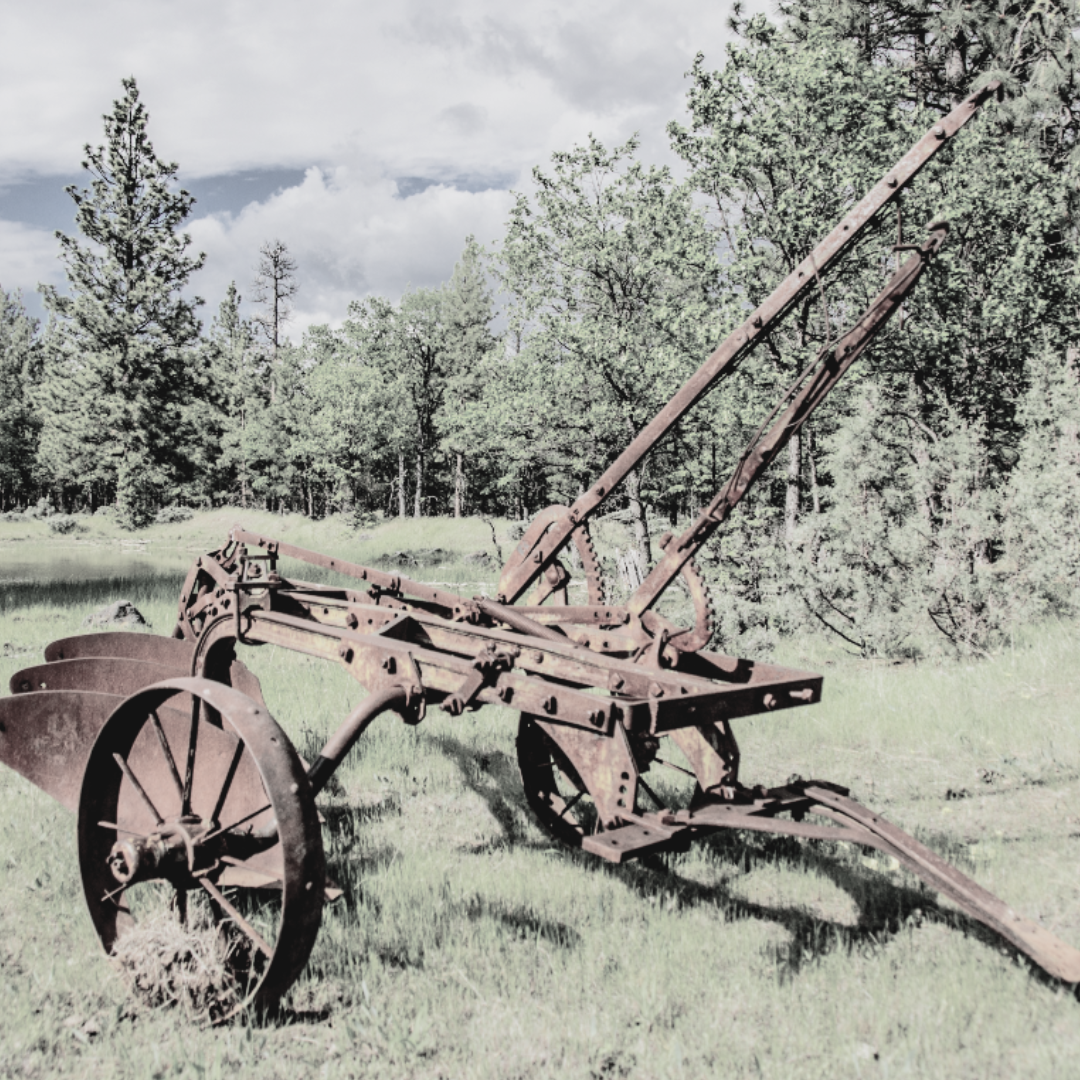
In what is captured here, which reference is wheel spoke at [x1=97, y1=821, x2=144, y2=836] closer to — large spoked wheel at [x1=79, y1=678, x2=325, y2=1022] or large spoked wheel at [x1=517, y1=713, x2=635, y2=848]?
large spoked wheel at [x1=79, y1=678, x2=325, y2=1022]

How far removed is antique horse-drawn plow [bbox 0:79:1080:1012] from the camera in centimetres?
277

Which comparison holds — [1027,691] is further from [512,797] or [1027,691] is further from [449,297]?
[449,297]

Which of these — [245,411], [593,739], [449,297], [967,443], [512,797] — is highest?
[449,297]

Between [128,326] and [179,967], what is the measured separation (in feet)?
144

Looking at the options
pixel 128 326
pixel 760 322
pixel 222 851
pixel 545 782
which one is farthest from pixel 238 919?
pixel 128 326

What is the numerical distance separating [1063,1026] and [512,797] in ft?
10.4

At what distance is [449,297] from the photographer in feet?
151

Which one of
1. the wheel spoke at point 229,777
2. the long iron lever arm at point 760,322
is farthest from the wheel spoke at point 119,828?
the long iron lever arm at point 760,322

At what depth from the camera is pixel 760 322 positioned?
371 centimetres

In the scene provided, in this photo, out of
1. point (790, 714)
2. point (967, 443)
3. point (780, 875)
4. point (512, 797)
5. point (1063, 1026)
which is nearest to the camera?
point (1063, 1026)

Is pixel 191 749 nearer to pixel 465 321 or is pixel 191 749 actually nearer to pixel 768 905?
pixel 768 905

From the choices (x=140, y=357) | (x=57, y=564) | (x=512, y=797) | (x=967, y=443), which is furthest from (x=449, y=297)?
(x=512, y=797)

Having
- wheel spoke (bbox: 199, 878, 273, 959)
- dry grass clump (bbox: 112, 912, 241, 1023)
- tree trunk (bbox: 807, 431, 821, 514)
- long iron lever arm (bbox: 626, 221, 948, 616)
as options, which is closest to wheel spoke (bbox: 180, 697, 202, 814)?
wheel spoke (bbox: 199, 878, 273, 959)

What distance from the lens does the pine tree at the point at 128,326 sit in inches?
1567
